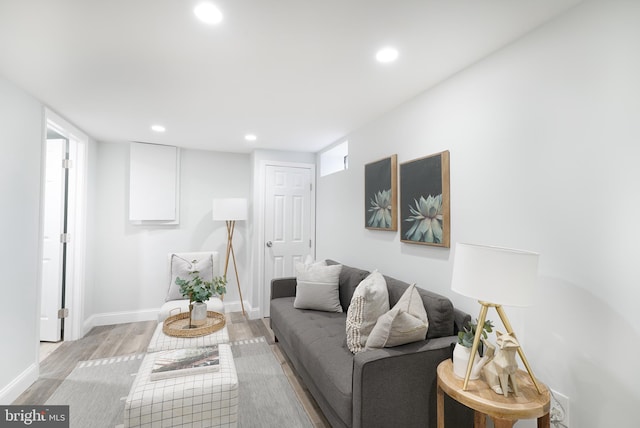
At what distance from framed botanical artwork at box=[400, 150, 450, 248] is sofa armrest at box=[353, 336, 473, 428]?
810 millimetres

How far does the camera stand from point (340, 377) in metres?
1.75

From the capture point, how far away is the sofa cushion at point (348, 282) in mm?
2840

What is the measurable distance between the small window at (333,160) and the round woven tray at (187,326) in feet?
7.89

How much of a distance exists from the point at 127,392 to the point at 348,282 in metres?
2.06

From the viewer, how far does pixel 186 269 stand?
3477 mm

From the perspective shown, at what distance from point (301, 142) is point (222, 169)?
1.36 m

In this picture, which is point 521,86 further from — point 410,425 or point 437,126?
point 410,425

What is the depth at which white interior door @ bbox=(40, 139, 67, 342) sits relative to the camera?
10.8 ft

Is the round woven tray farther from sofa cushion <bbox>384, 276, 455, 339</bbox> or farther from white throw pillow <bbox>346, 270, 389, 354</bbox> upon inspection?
sofa cushion <bbox>384, 276, 455, 339</bbox>

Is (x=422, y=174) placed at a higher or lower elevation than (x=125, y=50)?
lower

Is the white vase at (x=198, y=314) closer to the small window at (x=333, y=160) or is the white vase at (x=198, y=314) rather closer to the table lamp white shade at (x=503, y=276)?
the table lamp white shade at (x=503, y=276)

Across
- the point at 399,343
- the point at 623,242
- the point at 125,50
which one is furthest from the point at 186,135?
the point at 623,242

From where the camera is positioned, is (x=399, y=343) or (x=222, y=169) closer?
(x=399, y=343)

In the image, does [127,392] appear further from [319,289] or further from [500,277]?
[500,277]
